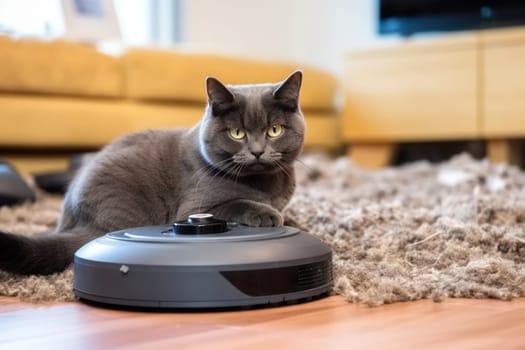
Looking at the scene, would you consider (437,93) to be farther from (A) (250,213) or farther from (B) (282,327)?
→ (B) (282,327)

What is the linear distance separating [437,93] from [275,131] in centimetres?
204

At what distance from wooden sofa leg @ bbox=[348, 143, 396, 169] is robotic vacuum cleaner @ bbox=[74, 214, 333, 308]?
2.35 m

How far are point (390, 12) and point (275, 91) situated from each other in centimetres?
225

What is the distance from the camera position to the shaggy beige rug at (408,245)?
1.01 meters

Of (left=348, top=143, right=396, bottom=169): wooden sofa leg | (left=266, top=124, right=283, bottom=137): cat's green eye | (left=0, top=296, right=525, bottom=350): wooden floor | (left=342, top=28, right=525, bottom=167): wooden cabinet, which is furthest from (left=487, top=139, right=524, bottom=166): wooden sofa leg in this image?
(left=0, top=296, right=525, bottom=350): wooden floor

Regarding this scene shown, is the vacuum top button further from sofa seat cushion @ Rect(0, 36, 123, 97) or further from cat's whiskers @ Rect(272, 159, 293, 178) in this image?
sofa seat cushion @ Rect(0, 36, 123, 97)

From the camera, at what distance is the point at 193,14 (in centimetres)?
380

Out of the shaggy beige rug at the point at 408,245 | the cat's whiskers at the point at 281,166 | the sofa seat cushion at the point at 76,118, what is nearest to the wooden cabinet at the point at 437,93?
the sofa seat cushion at the point at 76,118

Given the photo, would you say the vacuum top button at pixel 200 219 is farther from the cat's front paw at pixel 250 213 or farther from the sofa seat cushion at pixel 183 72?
the sofa seat cushion at pixel 183 72

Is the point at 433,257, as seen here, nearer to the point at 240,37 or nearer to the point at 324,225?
the point at 324,225

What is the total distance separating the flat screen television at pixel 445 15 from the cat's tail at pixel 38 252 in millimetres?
2356

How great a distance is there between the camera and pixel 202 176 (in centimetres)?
126

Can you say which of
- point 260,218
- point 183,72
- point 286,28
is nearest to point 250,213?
point 260,218

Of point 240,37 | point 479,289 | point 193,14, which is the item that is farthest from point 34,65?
point 479,289
